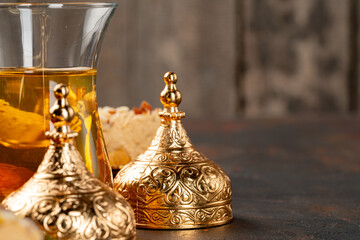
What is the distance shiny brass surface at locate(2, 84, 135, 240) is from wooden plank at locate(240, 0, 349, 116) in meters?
1.35

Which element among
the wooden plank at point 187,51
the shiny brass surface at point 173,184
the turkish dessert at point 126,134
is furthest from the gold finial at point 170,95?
the wooden plank at point 187,51

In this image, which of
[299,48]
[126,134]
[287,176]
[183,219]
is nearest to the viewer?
[183,219]

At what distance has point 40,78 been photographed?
1.68ft

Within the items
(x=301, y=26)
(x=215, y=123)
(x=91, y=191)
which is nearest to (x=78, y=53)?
(x=91, y=191)

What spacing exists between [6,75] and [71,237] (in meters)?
0.16

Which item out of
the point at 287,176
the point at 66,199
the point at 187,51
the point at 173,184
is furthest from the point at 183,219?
the point at 187,51

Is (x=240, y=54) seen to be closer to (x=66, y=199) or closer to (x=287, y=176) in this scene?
(x=287, y=176)

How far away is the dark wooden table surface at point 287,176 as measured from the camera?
0.53m

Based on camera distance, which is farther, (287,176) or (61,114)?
(287,176)

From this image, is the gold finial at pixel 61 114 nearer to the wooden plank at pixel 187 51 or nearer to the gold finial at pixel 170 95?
the gold finial at pixel 170 95

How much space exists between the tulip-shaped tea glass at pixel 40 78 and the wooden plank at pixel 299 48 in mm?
1245

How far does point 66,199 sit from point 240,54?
1.39 m

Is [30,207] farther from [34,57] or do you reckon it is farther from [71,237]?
[34,57]

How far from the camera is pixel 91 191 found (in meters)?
0.43
